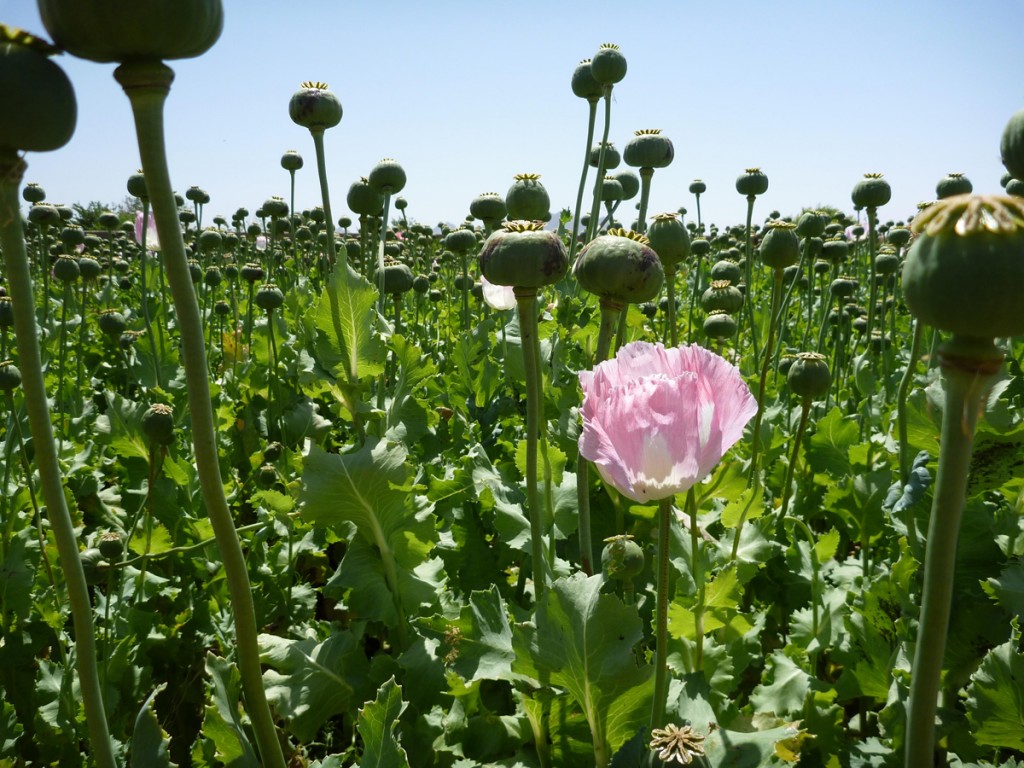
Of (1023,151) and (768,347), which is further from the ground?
(1023,151)

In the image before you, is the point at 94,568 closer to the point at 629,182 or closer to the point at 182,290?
the point at 182,290

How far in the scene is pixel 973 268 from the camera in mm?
632

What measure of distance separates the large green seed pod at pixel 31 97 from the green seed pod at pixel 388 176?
2.00 metres

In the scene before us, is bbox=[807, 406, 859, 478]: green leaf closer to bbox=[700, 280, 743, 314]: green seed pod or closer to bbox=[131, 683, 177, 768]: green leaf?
bbox=[700, 280, 743, 314]: green seed pod

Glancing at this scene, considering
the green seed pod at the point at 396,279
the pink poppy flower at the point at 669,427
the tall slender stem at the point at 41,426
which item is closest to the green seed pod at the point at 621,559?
the pink poppy flower at the point at 669,427

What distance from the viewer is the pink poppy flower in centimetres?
104

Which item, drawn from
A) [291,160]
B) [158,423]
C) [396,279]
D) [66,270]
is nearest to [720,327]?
[396,279]

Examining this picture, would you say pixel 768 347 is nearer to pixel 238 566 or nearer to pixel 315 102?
pixel 315 102

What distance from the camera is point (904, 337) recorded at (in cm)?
552

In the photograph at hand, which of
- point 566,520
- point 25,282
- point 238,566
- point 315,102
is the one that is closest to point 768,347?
point 566,520

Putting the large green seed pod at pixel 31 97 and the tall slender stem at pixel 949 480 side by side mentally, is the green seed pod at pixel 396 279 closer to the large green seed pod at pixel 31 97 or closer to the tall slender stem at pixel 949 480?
the large green seed pod at pixel 31 97

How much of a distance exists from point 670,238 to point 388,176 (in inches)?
45.4

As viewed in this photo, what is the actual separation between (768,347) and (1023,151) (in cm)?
112

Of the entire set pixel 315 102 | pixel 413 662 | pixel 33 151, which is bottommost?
pixel 413 662
